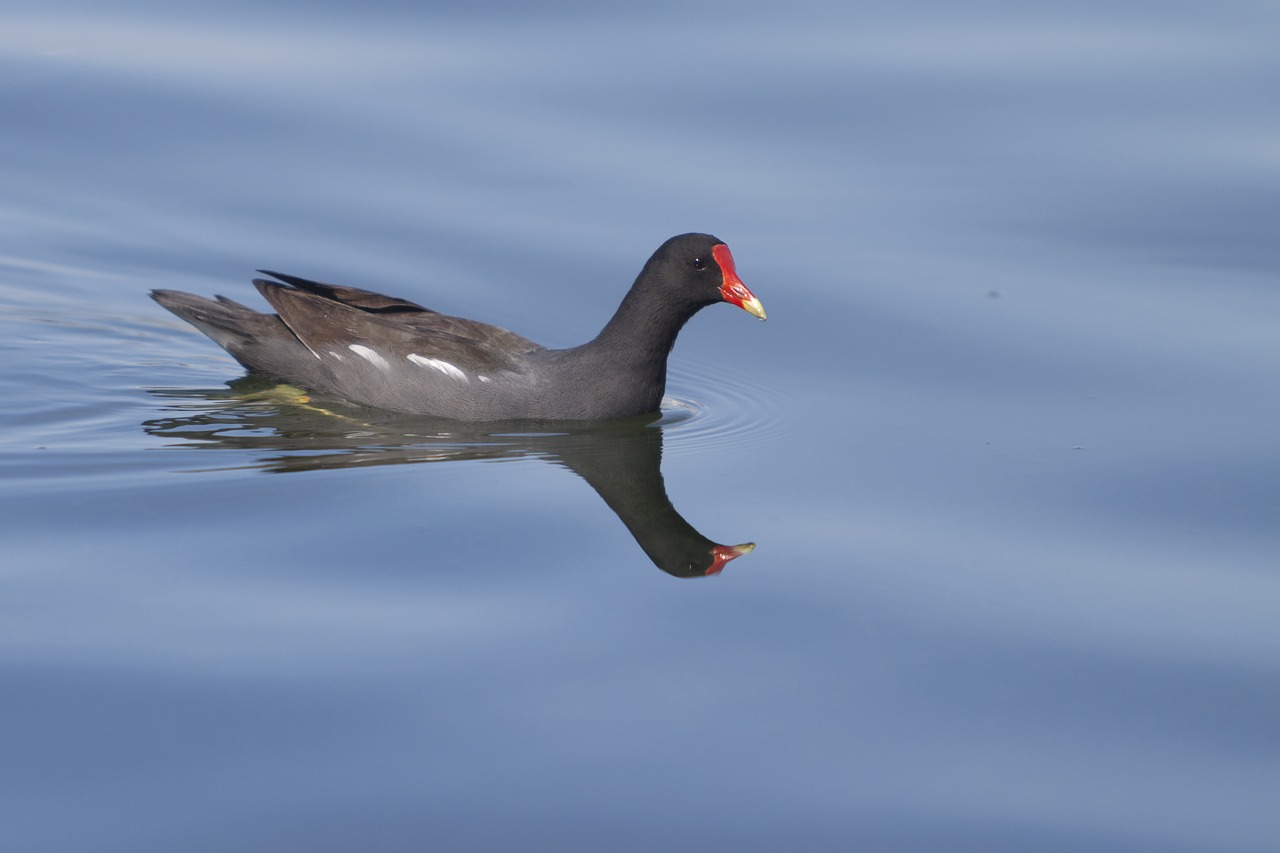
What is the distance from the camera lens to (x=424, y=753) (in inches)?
185

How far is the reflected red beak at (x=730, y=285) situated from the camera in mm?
8422

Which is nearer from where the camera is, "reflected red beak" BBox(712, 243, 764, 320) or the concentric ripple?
the concentric ripple

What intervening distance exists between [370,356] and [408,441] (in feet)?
2.85

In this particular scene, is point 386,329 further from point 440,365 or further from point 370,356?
point 440,365

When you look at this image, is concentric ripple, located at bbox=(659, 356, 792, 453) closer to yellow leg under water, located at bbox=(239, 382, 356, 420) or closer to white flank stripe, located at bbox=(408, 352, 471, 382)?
white flank stripe, located at bbox=(408, 352, 471, 382)

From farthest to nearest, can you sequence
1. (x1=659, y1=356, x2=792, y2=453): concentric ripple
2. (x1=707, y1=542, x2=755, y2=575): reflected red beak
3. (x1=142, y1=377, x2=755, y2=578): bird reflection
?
(x1=659, y1=356, x2=792, y2=453): concentric ripple
(x1=142, y1=377, x2=755, y2=578): bird reflection
(x1=707, y1=542, x2=755, y2=575): reflected red beak

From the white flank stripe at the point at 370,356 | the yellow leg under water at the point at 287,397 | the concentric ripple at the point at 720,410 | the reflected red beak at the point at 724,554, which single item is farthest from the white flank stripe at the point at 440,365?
the reflected red beak at the point at 724,554

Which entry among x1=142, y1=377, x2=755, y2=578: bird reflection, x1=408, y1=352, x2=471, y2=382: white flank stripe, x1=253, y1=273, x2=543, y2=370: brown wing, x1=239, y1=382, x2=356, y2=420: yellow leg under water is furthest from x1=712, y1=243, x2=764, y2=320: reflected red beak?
x1=239, y1=382, x2=356, y2=420: yellow leg under water

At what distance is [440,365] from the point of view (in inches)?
338

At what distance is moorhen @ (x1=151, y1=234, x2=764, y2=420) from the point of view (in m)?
8.48

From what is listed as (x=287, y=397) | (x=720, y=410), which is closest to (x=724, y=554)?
(x=720, y=410)

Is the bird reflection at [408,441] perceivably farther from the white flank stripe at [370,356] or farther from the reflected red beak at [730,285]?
the reflected red beak at [730,285]

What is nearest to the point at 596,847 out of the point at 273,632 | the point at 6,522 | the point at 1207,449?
the point at 273,632

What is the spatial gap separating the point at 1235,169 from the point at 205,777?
8430 millimetres
